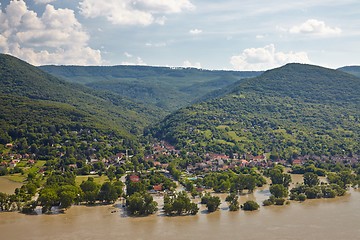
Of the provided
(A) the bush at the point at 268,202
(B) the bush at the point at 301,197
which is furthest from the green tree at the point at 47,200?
(B) the bush at the point at 301,197

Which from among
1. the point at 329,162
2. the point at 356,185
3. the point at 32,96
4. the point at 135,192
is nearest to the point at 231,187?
the point at 135,192

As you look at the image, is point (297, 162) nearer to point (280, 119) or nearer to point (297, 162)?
point (297, 162)

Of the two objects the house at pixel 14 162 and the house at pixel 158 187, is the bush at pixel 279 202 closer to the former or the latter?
the house at pixel 158 187

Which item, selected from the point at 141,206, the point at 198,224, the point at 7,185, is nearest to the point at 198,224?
the point at 198,224

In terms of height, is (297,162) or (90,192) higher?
(297,162)

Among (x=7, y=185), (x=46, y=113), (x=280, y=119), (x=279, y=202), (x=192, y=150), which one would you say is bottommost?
(x=7, y=185)

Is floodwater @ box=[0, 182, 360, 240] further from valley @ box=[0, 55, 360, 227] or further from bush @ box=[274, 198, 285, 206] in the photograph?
valley @ box=[0, 55, 360, 227]
